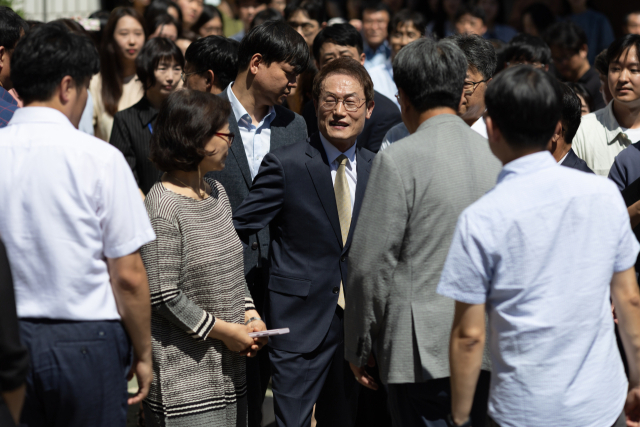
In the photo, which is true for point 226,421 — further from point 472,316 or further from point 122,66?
point 122,66

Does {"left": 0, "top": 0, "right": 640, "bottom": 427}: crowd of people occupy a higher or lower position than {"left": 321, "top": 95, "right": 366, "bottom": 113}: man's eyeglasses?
lower

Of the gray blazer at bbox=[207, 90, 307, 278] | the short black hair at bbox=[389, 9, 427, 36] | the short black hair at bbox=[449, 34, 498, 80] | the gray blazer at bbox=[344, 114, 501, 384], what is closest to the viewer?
the gray blazer at bbox=[344, 114, 501, 384]

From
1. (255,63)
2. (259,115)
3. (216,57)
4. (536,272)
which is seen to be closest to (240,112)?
(259,115)

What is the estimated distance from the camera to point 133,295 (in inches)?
90.3

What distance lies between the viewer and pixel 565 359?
2010mm

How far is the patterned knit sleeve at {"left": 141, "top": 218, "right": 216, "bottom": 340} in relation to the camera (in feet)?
8.74

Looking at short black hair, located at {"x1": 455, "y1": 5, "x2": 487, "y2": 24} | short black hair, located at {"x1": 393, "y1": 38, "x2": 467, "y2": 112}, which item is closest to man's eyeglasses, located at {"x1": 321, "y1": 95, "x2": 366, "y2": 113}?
short black hair, located at {"x1": 393, "y1": 38, "x2": 467, "y2": 112}

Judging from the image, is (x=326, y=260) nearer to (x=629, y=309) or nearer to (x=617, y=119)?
(x=629, y=309)

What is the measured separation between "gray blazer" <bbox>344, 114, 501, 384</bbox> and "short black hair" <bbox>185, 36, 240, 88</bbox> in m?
2.20

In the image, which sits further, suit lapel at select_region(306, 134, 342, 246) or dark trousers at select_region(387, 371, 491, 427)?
suit lapel at select_region(306, 134, 342, 246)

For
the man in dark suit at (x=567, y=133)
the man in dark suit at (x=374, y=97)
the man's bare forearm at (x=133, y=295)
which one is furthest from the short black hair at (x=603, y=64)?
the man's bare forearm at (x=133, y=295)

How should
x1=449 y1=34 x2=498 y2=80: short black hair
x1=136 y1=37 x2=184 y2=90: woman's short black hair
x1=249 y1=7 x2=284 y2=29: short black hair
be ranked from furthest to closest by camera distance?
x1=249 y1=7 x2=284 y2=29: short black hair → x1=136 y1=37 x2=184 y2=90: woman's short black hair → x1=449 y1=34 x2=498 y2=80: short black hair

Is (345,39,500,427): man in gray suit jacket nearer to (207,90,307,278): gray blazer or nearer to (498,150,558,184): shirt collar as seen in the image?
(498,150,558,184): shirt collar

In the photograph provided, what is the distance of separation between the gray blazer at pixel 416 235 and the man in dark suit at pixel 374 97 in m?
2.19
